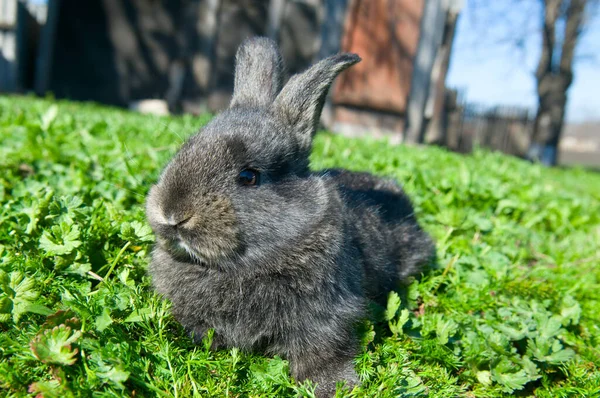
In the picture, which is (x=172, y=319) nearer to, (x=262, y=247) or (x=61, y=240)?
(x=262, y=247)

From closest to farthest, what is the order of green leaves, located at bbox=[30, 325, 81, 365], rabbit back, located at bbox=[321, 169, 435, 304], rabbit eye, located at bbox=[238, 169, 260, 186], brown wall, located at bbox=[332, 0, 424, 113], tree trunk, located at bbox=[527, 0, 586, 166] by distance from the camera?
green leaves, located at bbox=[30, 325, 81, 365] → rabbit eye, located at bbox=[238, 169, 260, 186] → rabbit back, located at bbox=[321, 169, 435, 304] → brown wall, located at bbox=[332, 0, 424, 113] → tree trunk, located at bbox=[527, 0, 586, 166]

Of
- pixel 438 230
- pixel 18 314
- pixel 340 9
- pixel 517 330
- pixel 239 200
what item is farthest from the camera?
pixel 340 9

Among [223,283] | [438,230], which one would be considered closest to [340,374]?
[223,283]

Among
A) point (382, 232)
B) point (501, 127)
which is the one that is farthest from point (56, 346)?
point (501, 127)

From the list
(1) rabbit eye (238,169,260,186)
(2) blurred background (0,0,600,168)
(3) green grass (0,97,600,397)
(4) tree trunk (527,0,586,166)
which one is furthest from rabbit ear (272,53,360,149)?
(4) tree trunk (527,0,586,166)

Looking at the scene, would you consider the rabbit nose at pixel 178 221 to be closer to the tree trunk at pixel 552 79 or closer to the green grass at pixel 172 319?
the green grass at pixel 172 319

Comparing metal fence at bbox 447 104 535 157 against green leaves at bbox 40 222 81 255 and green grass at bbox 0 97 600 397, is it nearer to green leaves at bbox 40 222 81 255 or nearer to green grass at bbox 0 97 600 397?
green grass at bbox 0 97 600 397

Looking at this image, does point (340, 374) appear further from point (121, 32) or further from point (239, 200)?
point (121, 32)

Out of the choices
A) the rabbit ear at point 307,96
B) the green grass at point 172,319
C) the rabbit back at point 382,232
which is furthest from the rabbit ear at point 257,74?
the green grass at point 172,319
